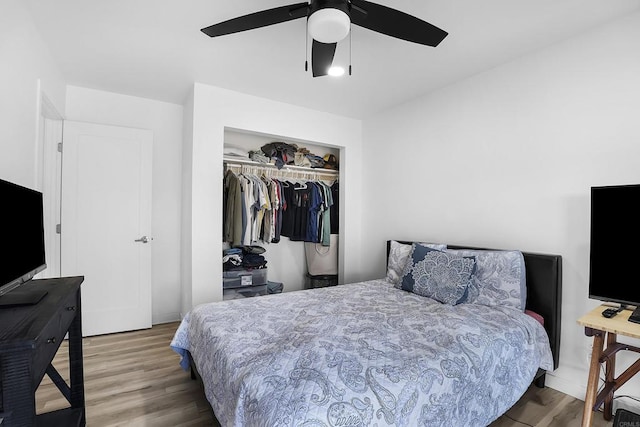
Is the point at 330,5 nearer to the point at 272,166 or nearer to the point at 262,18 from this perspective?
the point at 262,18

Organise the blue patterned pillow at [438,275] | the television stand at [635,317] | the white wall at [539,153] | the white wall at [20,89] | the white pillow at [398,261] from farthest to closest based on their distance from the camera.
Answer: the white pillow at [398,261] → the blue patterned pillow at [438,275] → the white wall at [539,153] → the white wall at [20,89] → the television stand at [635,317]

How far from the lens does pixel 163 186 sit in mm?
3461

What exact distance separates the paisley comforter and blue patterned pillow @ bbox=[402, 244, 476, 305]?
0.10 metres

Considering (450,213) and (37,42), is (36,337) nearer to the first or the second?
(37,42)

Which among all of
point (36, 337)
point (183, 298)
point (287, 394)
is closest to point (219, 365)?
point (287, 394)

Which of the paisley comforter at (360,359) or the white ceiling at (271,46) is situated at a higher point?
the white ceiling at (271,46)

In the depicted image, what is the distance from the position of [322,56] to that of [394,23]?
0.49 m

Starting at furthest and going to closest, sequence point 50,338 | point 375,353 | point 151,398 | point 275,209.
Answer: point 275,209, point 151,398, point 375,353, point 50,338

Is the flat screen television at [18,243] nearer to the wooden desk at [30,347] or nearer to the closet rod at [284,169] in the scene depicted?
the wooden desk at [30,347]

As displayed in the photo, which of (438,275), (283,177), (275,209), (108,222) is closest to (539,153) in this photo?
(438,275)

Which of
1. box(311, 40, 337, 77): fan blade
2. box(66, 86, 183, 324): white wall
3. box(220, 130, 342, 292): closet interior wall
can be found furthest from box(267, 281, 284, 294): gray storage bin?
box(311, 40, 337, 77): fan blade

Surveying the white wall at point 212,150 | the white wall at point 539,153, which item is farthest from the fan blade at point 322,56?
the white wall at point 539,153

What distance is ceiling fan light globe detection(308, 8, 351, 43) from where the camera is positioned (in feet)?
4.57

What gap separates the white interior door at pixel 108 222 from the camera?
9.68 feet
